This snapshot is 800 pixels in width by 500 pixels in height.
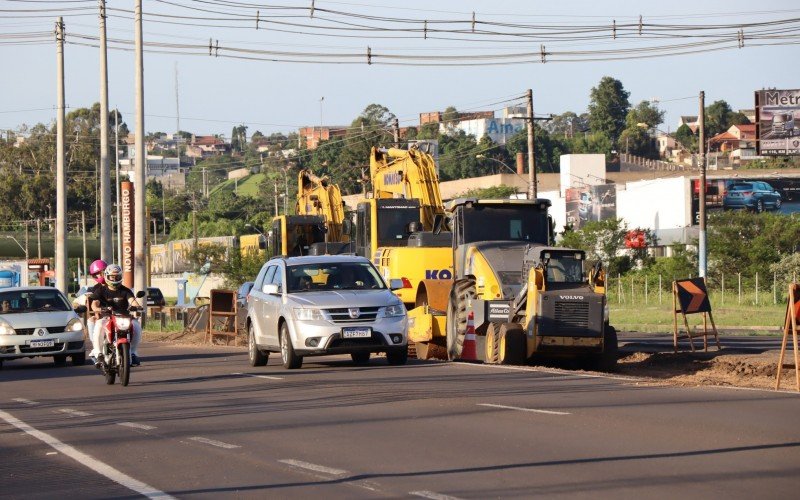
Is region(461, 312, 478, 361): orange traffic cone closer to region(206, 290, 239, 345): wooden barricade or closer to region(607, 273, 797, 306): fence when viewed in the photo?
region(206, 290, 239, 345): wooden barricade

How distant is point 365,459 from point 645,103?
481 ft

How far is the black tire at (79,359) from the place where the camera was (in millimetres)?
26266

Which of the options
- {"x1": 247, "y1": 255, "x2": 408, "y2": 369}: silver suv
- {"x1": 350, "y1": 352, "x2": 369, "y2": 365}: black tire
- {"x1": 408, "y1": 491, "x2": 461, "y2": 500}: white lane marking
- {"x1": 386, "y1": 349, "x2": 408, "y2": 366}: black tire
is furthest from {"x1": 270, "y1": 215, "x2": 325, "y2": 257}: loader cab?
{"x1": 408, "y1": 491, "x2": 461, "y2": 500}: white lane marking

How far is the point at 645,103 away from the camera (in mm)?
153250

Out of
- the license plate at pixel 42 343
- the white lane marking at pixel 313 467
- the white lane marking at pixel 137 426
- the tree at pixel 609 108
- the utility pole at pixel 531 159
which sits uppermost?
the tree at pixel 609 108

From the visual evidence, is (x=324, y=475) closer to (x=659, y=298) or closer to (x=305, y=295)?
(x=305, y=295)

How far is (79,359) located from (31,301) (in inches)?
68.1

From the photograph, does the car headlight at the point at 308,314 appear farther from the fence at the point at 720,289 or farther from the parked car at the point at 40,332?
the fence at the point at 720,289

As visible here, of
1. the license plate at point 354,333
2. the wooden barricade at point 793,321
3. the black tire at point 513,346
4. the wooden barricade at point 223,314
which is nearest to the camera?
the wooden barricade at point 793,321

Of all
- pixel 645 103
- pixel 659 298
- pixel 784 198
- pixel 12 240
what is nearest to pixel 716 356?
pixel 659 298

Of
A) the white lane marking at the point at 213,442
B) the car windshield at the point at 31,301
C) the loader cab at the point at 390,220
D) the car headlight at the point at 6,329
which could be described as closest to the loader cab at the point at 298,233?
the loader cab at the point at 390,220

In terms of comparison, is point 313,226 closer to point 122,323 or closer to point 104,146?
point 104,146

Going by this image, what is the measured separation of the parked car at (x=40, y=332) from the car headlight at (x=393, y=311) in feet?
25.8

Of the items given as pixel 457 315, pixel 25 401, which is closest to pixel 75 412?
pixel 25 401
